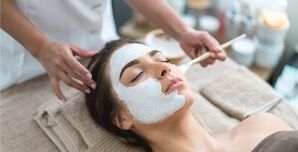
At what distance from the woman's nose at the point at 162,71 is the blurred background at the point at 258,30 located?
90 cm

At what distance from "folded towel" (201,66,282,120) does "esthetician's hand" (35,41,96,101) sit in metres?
0.53

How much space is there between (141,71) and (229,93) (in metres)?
0.47

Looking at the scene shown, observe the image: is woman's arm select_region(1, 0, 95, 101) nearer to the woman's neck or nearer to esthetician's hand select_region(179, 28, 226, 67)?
the woman's neck

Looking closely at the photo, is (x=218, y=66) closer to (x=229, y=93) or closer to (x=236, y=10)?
(x=229, y=93)

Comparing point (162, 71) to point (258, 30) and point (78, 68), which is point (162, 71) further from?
point (258, 30)

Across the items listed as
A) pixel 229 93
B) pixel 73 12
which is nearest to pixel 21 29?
pixel 73 12

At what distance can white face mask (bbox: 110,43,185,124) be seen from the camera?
1117 mm

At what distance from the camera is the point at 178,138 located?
3.89ft

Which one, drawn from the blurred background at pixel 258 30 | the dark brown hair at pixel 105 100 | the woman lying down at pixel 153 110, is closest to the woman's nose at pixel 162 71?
the woman lying down at pixel 153 110

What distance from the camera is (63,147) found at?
1243mm

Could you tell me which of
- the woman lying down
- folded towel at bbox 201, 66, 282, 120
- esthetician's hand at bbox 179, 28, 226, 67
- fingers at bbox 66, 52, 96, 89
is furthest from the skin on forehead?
folded towel at bbox 201, 66, 282, 120

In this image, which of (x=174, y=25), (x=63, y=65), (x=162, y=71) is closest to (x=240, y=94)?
(x=174, y=25)

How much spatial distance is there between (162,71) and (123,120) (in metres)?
0.19

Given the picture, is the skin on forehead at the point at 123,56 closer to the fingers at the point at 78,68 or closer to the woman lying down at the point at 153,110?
the woman lying down at the point at 153,110
